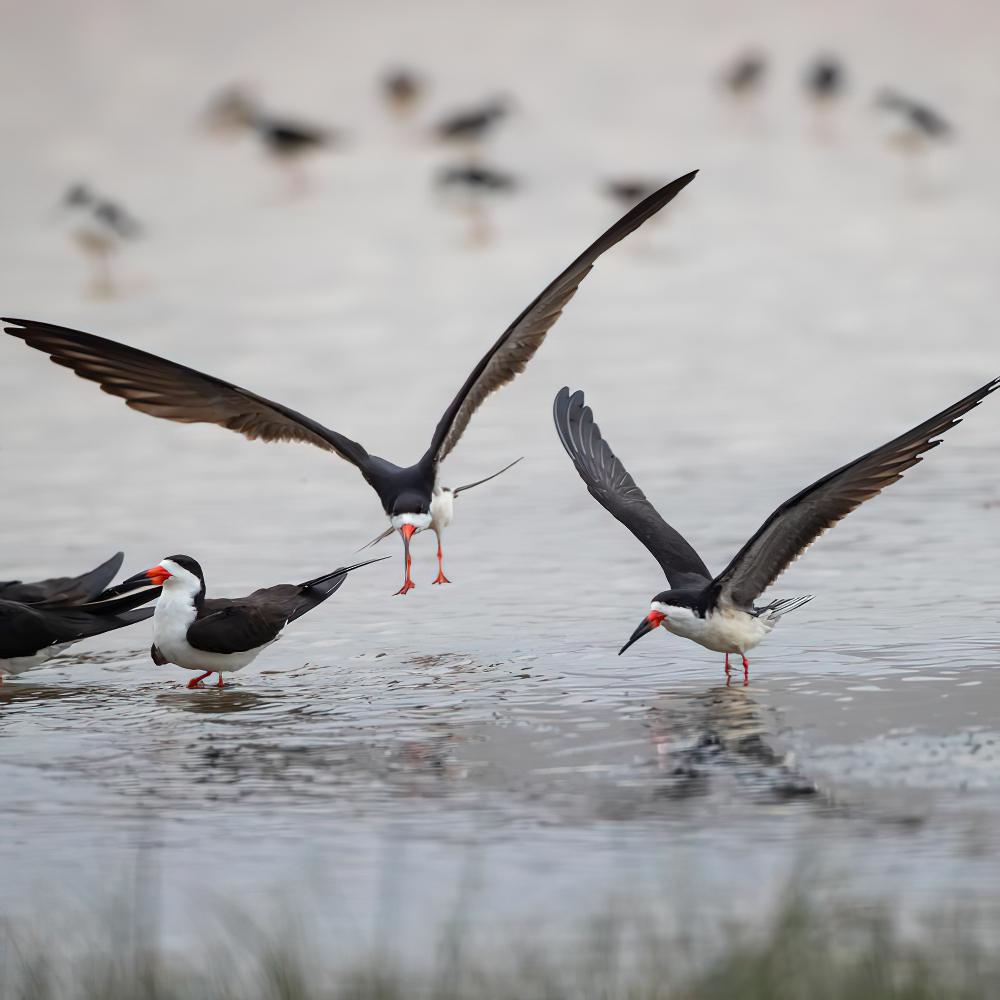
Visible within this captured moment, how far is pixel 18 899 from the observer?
248 inches

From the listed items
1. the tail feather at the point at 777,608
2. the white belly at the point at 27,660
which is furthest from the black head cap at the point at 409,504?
the tail feather at the point at 777,608

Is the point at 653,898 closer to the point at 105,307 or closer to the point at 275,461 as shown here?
the point at 275,461

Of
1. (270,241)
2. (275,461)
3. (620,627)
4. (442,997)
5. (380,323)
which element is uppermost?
(270,241)

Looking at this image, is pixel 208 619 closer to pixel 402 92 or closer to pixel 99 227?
pixel 99 227

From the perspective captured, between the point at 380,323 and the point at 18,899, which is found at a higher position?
the point at 380,323

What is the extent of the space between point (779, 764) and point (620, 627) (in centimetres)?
281

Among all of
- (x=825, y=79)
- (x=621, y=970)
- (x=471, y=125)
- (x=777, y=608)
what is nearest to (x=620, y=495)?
(x=777, y=608)

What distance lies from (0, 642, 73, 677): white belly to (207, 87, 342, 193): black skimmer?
15.5m

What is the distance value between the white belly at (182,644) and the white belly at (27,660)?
63cm

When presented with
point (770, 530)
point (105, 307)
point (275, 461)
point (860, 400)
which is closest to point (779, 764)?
point (770, 530)

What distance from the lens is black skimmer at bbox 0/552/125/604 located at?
10258 mm

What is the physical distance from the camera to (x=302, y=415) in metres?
10.6

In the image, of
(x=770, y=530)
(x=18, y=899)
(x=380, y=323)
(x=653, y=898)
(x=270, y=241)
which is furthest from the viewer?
(x=270, y=241)

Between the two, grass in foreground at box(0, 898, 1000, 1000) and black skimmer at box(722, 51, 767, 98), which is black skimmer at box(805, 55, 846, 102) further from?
grass in foreground at box(0, 898, 1000, 1000)
